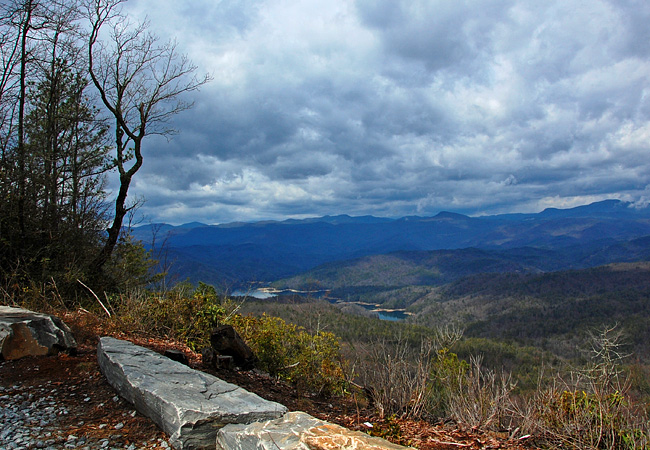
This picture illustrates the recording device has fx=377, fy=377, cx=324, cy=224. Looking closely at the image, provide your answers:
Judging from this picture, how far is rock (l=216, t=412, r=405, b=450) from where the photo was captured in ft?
9.16

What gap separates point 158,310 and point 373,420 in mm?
4902

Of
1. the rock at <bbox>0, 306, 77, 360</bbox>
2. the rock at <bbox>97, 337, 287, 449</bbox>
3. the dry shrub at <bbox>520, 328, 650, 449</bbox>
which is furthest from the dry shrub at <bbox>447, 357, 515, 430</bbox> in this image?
the rock at <bbox>0, 306, 77, 360</bbox>

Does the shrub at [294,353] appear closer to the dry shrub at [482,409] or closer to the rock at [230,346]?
the rock at [230,346]

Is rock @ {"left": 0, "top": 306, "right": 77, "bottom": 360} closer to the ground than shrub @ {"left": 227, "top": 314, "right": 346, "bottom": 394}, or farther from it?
farther from it

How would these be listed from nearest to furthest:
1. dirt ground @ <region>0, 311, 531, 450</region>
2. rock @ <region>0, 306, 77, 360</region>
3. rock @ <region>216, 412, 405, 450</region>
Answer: rock @ <region>216, 412, 405, 450</region> < dirt ground @ <region>0, 311, 531, 450</region> < rock @ <region>0, 306, 77, 360</region>

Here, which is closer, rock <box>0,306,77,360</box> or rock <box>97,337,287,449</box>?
rock <box>97,337,287,449</box>

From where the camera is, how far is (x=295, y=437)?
2.99 metres

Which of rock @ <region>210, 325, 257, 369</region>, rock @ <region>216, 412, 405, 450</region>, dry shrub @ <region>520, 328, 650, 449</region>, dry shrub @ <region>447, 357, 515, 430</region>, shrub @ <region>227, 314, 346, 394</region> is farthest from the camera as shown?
shrub @ <region>227, 314, 346, 394</region>

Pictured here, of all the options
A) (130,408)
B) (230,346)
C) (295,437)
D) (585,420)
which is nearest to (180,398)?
(130,408)

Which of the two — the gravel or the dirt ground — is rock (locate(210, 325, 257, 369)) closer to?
the dirt ground

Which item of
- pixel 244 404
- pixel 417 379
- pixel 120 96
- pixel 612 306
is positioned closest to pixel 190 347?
pixel 244 404

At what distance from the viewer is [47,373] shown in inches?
201

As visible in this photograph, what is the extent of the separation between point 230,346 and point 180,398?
236 cm

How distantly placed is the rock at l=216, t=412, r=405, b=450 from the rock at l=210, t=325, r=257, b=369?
277 centimetres
